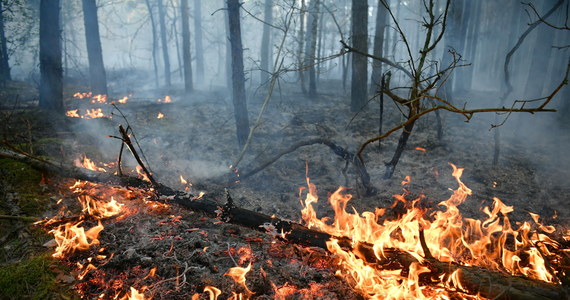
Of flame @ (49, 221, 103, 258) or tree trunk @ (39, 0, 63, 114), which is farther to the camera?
tree trunk @ (39, 0, 63, 114)

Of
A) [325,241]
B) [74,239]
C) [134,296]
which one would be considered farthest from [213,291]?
[74,239]

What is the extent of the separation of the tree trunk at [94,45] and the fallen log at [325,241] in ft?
33.8

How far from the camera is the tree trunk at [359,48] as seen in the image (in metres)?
11.3

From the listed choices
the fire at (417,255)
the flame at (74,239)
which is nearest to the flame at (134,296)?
the flame at (74,239)

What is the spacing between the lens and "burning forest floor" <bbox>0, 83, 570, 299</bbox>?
318 cm

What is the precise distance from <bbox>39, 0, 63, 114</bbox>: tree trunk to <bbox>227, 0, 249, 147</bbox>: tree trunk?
6567 millimetres

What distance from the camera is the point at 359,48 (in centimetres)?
1153

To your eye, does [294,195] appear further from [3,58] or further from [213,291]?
[3,58]

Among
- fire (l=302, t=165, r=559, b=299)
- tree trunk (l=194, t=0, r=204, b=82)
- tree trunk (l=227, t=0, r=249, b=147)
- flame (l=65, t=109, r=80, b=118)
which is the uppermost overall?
tree trunk (l=194, t=0, r=204, b=82)

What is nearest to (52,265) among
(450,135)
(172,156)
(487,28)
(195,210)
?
(195,210)

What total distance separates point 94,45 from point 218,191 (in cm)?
1190

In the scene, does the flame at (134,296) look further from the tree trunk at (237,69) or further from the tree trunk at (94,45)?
the tree trunk at (94,45)

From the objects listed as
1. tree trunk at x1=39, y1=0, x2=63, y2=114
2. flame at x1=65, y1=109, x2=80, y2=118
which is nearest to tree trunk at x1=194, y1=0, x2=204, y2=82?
tree trunk at x1=39, y1=0, x2=63, y2=114

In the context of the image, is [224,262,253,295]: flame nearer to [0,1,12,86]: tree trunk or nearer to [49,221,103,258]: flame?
[49,221,103,258]: flame
